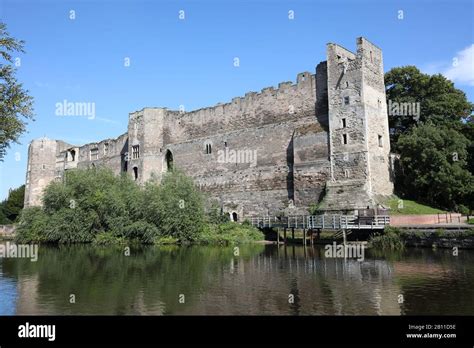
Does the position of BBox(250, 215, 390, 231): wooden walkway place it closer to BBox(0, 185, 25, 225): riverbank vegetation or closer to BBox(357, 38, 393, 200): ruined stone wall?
BBox(357, 38, 393, 200): ruined stone wall

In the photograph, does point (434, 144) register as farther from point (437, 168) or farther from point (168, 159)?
point (168, 159)

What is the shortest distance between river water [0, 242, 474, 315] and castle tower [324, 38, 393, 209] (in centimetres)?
639

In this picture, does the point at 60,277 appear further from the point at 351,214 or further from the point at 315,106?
the point at 315,106

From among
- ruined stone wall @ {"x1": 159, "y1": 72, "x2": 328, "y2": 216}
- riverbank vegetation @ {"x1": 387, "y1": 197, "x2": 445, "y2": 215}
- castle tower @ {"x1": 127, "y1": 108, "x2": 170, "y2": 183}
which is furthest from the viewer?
castle tower @ {"x1": 127, "y1": 108, "x2": 170, "y2": 183}

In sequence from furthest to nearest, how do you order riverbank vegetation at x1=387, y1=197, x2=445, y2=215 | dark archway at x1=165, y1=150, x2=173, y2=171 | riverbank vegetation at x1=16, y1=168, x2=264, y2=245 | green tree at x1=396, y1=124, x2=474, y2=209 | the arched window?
1. dark archway at x1=165, y1=150, x2=173, y2=171
2. the arched window
3. riverbank vegetation at x1=16, y1=168, x2=264, y2=245
4. green tree at x1=396, y1=124, x2=474, y2=209
5. riverbank vegetation at x1=387, y1=197, x2=445, y2=215

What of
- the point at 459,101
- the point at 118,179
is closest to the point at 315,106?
the point at 459,101

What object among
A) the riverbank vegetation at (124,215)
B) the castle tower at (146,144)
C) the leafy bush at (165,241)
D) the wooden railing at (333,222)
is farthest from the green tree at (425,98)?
the castle tower at (146,144)

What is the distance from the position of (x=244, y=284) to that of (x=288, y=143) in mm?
19414

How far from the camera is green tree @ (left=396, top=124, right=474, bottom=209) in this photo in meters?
24.6

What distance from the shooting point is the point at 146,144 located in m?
38.9

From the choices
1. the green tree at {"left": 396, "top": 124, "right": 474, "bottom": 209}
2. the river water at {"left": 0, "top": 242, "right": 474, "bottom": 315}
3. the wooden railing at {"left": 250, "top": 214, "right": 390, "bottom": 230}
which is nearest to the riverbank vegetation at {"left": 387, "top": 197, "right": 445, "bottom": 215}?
the green tree at {"left": 396, "top": 124, "right": 474, "bottom": 209}

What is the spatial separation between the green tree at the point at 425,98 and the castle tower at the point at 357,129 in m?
3.73

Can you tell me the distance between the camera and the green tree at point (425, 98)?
3031cm
